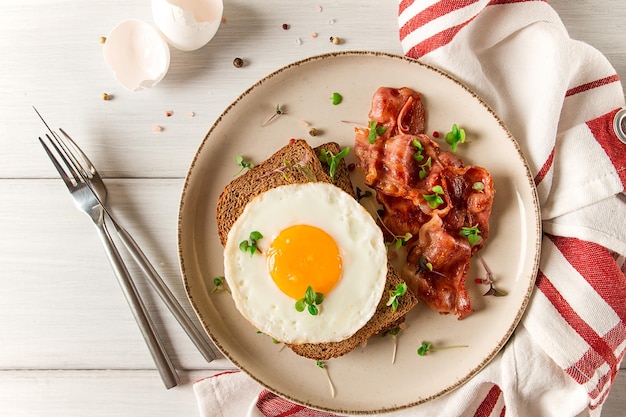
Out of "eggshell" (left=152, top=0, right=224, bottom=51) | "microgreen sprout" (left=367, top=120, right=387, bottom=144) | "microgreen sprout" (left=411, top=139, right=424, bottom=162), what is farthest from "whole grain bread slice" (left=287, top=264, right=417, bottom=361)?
"eggshell" (left=152, top=0, right=224, bottom=51)

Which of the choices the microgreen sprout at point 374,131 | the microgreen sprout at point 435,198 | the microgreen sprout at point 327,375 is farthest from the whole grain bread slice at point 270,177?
the microgreen sprout at point 327,375

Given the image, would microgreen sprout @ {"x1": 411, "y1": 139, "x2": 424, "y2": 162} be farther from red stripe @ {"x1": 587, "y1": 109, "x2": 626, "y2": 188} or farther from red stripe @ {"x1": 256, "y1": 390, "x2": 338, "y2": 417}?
red stripe @ {"x1": 256, "y1": 390, "x2": 338, "y2": 417}

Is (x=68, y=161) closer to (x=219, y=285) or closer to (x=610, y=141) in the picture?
(x=219, y=285)

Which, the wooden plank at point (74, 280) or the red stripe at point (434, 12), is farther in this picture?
the wooden plank at point (74, 280)

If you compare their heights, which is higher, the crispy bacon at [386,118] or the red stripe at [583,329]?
the crispy bacon at [386,118]

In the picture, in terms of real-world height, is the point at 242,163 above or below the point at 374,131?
below

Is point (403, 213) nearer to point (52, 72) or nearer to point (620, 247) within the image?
point (620, 247)

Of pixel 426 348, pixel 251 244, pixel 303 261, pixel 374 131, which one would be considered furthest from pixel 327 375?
pixel 374 131

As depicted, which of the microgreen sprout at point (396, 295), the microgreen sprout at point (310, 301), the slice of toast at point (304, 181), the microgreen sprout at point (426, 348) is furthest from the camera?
the microgreen sprout at point (426, 348)

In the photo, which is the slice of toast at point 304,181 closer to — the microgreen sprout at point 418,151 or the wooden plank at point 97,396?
the microgreen sprout at point 418,151
